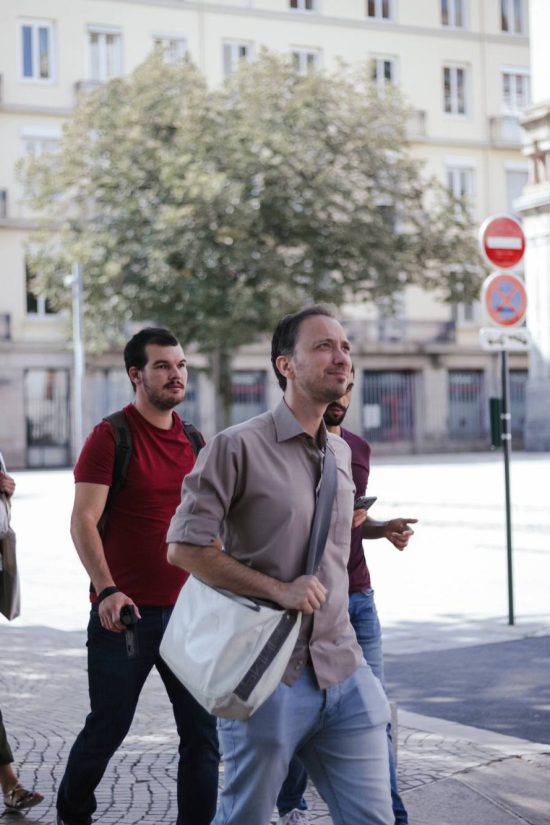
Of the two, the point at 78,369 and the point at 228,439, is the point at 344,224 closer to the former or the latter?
the point at 78,369

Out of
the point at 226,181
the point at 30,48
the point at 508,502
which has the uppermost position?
the point at 30,48

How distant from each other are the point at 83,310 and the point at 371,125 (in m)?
9.60

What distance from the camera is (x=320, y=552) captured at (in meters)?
3.59

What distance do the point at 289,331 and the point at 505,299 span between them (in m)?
7.91

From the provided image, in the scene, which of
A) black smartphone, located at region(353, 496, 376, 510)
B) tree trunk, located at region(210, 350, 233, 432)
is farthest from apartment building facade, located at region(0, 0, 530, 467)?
black smartphone, located at region(353, 496, 376, 510)

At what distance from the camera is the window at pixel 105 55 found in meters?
46.2

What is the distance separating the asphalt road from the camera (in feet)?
24.4

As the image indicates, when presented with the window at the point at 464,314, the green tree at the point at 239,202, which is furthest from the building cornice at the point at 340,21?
the window at the point at 464,314

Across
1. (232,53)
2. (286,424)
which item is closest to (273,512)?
(286,424)

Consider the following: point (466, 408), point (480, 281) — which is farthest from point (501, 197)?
point (480, 281)

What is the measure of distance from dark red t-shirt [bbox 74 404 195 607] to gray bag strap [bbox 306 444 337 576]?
1369mm

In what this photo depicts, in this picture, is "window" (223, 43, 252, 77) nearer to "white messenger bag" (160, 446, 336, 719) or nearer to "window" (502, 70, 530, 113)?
"window" (502, 70, 530, 113)

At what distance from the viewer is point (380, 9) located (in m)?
50.7

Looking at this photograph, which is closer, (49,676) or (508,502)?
(49,676)
